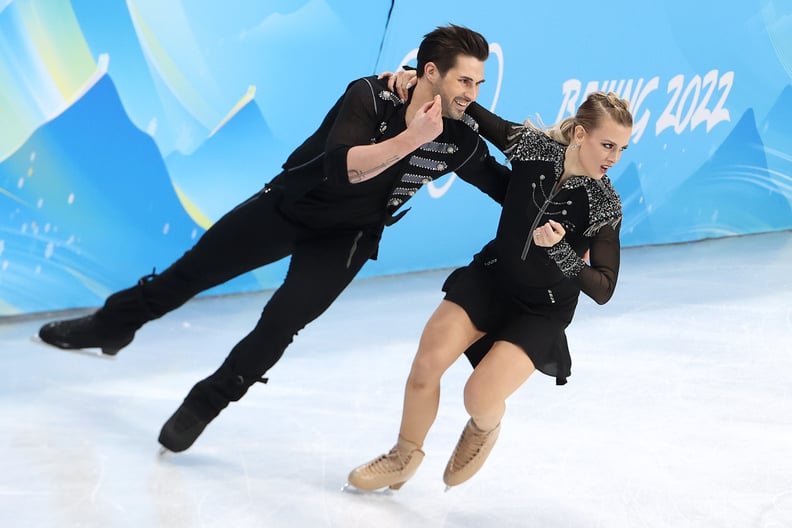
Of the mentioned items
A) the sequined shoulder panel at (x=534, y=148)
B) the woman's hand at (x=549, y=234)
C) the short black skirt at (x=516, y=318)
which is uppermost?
the sequined shoulder panel at (x=534, y=148)

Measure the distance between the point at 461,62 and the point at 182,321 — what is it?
2.20 m

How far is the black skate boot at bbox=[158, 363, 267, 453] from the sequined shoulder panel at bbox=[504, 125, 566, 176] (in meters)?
0.93

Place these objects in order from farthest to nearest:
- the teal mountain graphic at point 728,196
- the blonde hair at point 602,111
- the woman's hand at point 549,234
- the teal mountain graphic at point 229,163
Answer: the teal mountain graphic at point 728,196 < the teal mountain graphic at point 229,163 < the blonde hair at point 602,111 < the woman's hand at point 549,234

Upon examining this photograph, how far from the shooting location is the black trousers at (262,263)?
2701mm

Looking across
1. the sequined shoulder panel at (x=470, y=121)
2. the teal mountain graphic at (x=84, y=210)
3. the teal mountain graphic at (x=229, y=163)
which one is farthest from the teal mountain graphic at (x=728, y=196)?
the sequined shoulder panel at (x=470, y=121)

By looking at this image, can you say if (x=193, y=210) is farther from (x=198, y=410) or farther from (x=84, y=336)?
(x=198, y=410)

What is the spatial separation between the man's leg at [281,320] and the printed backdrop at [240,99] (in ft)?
4.96

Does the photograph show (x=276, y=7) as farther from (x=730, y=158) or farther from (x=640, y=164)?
(x=730, y=158)

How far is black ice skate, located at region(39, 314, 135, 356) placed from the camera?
9.52 ft

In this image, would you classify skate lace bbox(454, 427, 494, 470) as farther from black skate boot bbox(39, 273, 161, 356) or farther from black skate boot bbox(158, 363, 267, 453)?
black skate boot bbox(39, 273, 161, 356)

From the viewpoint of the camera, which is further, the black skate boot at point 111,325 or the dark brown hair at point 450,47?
the black skate boot at point 111,325

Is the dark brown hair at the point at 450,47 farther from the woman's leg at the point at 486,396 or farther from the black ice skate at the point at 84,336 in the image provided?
the black ice skate at the point at 84,336

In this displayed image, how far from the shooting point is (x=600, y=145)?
249 cm

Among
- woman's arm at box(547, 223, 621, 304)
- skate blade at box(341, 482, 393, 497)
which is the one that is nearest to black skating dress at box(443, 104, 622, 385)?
woman's arm at box(547, 223, 621, 304)
